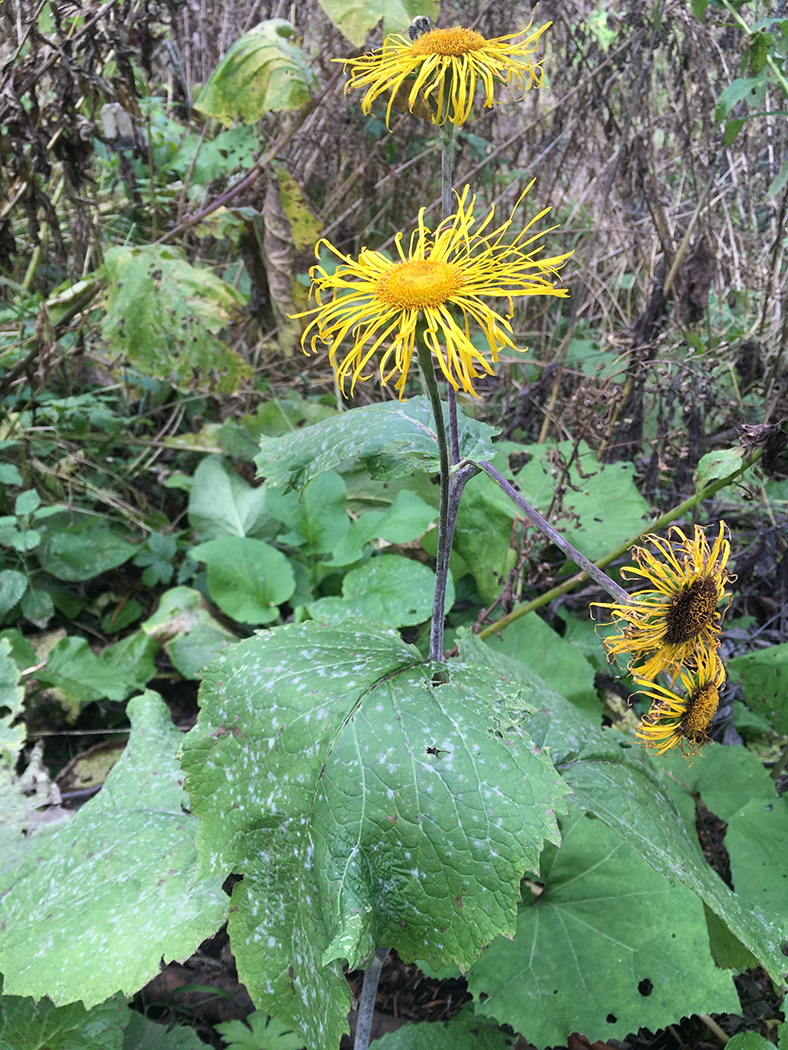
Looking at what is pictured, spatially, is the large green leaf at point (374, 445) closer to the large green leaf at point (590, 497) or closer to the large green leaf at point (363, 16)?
the large green leaf at point (590, 497)

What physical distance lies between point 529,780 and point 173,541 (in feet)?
5.56

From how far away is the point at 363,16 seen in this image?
2.02m

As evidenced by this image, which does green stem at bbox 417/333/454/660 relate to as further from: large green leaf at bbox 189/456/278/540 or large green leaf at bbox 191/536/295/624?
large green leaf at bbox 189/456/278/540

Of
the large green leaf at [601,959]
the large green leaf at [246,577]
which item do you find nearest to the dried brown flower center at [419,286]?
the large green leaf at [601,959]

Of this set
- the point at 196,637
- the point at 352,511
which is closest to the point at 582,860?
the point at 196,637

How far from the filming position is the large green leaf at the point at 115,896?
1.12 metres

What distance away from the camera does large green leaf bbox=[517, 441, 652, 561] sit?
1.91 meters

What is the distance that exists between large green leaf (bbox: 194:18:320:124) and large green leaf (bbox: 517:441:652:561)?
4.41 ft

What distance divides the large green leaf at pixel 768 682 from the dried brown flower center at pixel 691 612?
0.75 metres

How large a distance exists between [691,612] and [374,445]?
0.54 m

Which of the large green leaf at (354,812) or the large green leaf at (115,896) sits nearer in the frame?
the large green leaf at (354,812)

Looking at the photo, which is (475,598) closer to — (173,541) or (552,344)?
(173,541)

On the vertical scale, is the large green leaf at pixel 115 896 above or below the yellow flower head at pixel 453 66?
below

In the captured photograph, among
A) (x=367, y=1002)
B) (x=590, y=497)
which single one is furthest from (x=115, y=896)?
(x=590, y=497)
